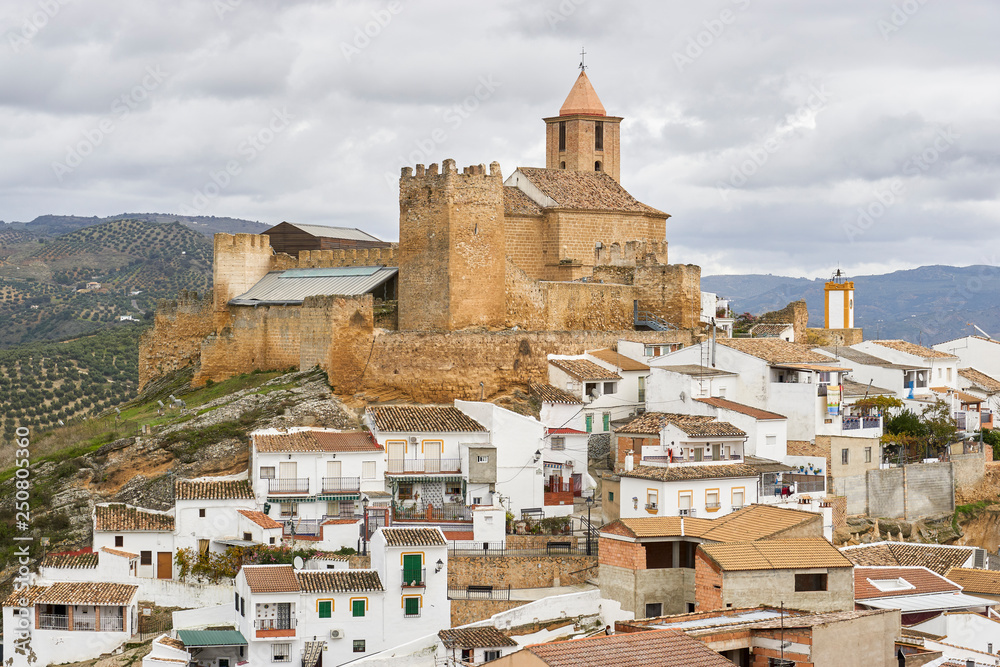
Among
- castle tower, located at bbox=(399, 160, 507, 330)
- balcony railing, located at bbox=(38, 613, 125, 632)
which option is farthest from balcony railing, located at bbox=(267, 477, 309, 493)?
castle tower, located at bbox=(399, 160, 507, 330)

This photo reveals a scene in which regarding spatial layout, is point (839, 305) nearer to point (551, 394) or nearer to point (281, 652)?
point (551, 394)

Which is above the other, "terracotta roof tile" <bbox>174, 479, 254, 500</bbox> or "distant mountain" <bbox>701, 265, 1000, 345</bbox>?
"distant mountain" <bbox>701, 265, 1000, 345</bbox>

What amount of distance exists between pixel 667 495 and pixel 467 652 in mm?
6847

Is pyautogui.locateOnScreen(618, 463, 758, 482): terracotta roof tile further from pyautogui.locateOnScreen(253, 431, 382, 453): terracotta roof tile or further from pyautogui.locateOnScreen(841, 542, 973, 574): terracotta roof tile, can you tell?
pyautogui.locateOnScreen(253, 431, 382, 453): terracotta roof tile

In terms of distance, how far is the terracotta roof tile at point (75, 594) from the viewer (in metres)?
26.1

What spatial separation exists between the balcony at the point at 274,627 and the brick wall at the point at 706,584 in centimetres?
807

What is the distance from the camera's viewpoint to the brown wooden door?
28.0m

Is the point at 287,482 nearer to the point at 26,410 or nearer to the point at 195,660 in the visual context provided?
the point at 195,660

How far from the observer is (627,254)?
4162 centimetres

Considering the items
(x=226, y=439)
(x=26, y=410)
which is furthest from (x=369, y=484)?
(x=26, y=410)

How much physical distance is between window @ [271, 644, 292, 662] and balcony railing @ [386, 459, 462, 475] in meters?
6.07

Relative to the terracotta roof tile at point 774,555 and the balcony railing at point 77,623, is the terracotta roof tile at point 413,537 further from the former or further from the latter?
the balcony railing at point 77,623

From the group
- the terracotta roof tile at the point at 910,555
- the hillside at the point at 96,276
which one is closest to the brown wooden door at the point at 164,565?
the terracotta roof tile at the point at 910,555

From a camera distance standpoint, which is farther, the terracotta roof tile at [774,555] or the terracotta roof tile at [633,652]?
the terracotta roof tile at [774,555]
